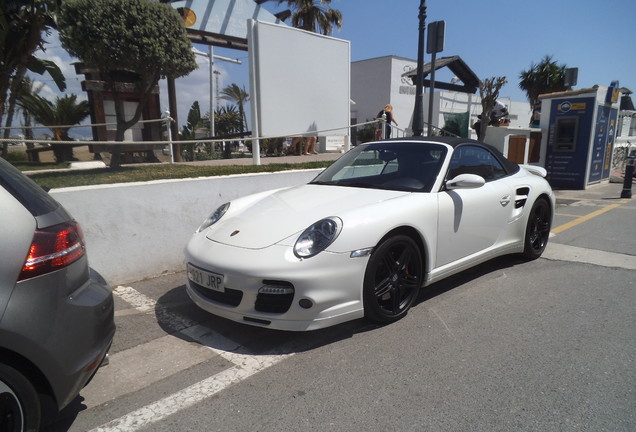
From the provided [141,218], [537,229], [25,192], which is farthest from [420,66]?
[25,192]

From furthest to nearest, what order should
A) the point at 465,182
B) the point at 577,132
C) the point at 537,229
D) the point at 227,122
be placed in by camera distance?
the point at 227,122
the point at 577,132
the point at 537,229
the point at 465,182

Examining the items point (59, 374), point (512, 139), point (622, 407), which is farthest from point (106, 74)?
point (512, 139)

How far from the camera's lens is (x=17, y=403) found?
5.69 feet

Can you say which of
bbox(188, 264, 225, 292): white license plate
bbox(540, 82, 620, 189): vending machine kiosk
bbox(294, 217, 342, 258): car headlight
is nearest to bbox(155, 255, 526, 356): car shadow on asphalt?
bbox(188, 264, 225, 292): white license plate

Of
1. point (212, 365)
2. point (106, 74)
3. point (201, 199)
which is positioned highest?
point (106, 74)

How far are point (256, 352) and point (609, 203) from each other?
9.85 m

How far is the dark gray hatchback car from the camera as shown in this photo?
1691 mm

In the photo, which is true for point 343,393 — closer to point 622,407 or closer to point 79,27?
point 622,407

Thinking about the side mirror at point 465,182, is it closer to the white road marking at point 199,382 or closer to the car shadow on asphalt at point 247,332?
the car shadow on asphalt at point 247,332

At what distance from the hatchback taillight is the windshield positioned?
2.47 meters

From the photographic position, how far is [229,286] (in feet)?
9.43

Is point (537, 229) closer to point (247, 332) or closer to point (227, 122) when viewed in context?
point (247, 332)

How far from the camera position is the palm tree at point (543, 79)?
32.2m

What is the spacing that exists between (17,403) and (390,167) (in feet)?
10.8
